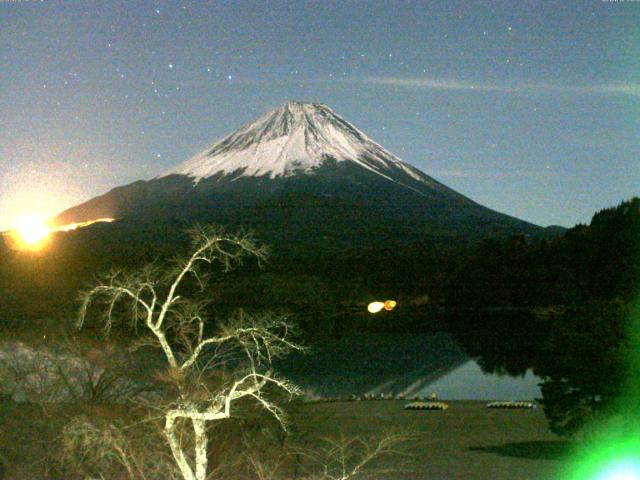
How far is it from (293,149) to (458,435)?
113731 millimetres

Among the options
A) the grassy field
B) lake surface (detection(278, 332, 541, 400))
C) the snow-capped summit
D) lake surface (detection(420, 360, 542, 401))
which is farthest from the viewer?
the snow-capped summit

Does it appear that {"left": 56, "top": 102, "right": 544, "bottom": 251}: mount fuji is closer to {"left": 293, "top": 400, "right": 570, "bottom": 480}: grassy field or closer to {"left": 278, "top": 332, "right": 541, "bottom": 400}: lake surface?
{"left": 278, "top": 332, "right": 541, "bottom": 400}: lake surface

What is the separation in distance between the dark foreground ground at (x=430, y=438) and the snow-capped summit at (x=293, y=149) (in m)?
103

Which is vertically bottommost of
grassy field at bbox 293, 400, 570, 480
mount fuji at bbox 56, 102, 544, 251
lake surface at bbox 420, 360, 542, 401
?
lake surface at bbox 420, 360, 542, 401

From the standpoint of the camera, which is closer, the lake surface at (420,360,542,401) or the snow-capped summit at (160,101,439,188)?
the lake surface at (420,360,542,401)

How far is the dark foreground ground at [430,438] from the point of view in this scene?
17.0m

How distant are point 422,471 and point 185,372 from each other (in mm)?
8784

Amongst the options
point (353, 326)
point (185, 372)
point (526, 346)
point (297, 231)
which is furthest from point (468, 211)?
point (185, 372)

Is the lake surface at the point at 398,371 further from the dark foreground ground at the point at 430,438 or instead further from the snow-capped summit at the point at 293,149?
the snow-capped summit at the point at 293,149

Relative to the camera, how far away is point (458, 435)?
2205cm

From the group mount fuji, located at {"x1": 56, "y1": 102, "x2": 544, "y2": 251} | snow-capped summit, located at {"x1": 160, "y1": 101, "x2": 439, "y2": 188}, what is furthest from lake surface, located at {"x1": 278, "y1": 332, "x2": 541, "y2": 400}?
snow-capped summit, located at {"x1": 160, "y1": 101, "x2": 439, "y2": 188}

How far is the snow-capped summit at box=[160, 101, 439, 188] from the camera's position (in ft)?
431

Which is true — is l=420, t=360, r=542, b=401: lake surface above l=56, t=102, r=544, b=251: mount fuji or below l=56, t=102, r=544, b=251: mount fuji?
below

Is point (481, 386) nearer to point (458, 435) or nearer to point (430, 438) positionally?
point (458, 435)
